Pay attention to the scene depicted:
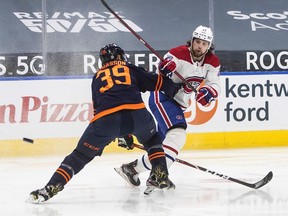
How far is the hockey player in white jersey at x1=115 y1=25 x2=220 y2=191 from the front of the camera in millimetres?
4703

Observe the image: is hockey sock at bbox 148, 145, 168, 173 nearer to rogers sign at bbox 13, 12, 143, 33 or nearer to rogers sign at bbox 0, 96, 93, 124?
rogers sign at bbox 0, 96, 93, 124

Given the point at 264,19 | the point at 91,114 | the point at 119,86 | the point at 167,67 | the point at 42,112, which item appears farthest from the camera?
the point at 264,19

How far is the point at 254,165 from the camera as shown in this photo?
20.3 feet

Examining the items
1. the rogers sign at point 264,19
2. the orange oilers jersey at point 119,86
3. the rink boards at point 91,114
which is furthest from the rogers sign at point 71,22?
the orange oilers jersey at point 119,86

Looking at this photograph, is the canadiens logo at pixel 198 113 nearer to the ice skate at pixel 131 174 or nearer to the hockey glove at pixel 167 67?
the ice skate at pixel 131 174

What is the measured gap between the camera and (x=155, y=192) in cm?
464

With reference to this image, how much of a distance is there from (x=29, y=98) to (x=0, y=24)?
892mm

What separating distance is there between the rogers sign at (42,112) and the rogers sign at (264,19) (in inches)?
79.7

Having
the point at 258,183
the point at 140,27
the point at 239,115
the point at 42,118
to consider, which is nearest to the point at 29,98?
the point at 42,118

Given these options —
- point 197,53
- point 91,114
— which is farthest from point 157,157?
point 91,114

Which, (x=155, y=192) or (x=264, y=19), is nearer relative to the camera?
(x=155, y=192)

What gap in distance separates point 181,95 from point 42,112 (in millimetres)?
2740

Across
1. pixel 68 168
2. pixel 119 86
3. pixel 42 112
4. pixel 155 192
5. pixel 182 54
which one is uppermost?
pixel 182 54

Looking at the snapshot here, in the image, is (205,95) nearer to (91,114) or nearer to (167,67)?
(167,67)
